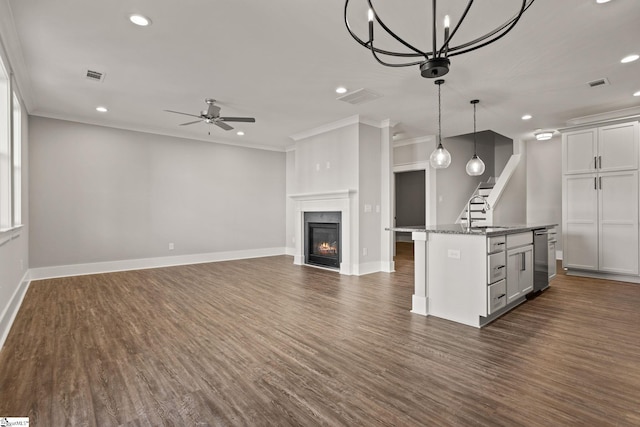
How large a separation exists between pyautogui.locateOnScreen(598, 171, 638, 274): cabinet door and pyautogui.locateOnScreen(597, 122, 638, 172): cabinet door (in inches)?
5.3

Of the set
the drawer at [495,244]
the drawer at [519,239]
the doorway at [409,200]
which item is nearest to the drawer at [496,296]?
the drawer at [495,244]

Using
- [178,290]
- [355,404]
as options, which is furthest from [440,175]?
[355,404]

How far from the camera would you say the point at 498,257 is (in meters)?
3.30

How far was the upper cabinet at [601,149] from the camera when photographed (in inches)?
202

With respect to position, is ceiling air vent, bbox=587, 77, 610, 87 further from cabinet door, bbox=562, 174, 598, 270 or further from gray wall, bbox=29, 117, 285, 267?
gray wall, bbox=29, 117, 285, 267

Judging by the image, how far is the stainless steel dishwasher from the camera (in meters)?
4.20

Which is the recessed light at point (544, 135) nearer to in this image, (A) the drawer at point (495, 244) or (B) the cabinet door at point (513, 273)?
(B) the cabinet door at point (513, 273)

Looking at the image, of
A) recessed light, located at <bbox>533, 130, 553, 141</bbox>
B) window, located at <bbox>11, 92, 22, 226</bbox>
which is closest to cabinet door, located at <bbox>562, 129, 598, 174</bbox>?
recessed light, located at <bbox>533, 130, 553, 141</bbox>

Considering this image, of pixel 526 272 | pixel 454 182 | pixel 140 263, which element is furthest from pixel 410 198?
pixel 140 263

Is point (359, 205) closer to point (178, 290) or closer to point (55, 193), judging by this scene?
point (178, 290)

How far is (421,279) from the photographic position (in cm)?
360

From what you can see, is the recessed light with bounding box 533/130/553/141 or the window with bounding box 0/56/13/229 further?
the recessed light with bounding box 533/130/553/141

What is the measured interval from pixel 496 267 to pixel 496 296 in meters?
0.29

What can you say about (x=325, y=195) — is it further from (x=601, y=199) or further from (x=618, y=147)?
(x=618, y=147)
